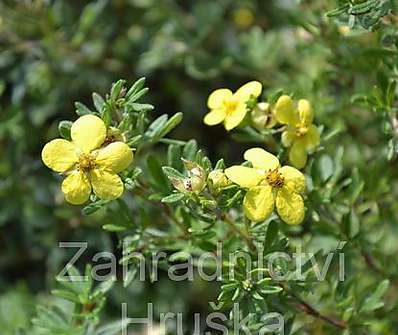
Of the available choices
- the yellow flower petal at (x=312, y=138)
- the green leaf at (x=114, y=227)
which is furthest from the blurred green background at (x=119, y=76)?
the green leaf at (x=114, y=227)

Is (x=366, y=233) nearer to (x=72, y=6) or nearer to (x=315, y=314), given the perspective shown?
(x=315, y=314)

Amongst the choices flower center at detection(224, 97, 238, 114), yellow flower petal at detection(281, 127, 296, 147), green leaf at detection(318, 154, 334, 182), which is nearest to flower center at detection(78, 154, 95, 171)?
flower center at detection(224, 97, 238, 114)

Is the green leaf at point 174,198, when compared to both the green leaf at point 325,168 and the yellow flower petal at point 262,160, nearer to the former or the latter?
the yellow flower petal at point 262,160

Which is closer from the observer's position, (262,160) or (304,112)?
(262,160)

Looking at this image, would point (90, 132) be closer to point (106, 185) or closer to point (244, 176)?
point (106, 185)

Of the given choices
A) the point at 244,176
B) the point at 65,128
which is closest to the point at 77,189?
the point at 65,128

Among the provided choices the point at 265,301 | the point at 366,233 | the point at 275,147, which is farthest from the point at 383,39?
the point at 265,301
